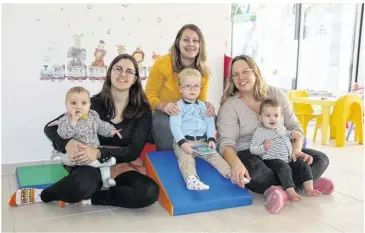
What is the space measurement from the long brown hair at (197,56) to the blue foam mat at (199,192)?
60 cm

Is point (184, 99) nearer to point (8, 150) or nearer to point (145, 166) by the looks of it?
point (145, 166)

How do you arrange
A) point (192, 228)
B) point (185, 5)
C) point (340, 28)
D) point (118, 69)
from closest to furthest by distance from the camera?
point (192, 228)
point (118, 69)
point (185, 5)
point (340, 28)

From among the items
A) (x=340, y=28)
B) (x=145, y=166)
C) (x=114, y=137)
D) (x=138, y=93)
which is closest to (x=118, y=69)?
(x=138, y=93)

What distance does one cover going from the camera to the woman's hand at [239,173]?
6.94ft

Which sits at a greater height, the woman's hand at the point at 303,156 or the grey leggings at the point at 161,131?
the grey leggings at the point at 161,131

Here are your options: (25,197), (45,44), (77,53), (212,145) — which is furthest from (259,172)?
(45,44)

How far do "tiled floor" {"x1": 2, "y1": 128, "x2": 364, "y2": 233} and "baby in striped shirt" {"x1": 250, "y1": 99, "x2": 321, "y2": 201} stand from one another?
0.14 meters

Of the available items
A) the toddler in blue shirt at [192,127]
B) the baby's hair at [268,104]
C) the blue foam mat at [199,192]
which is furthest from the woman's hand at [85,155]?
the baby's hair at [268,104]

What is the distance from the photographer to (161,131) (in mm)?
2438

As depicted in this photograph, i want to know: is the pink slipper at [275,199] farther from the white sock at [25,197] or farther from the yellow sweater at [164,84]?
the white sock at [25,197]

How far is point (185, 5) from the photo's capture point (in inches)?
134

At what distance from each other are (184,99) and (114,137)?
1.59ft

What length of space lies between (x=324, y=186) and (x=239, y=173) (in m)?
0.61

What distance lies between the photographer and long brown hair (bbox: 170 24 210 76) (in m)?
2.55
